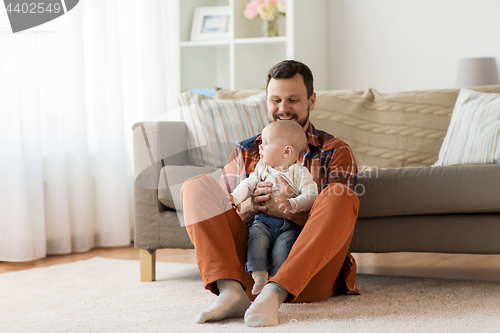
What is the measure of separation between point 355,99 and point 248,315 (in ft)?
4.73

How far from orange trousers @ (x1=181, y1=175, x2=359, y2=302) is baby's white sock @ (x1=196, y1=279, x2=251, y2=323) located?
0.07ft

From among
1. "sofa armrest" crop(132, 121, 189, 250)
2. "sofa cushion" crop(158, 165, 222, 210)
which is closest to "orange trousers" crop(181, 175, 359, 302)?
"sofa cushion" crop(158, 165, 222, 210)

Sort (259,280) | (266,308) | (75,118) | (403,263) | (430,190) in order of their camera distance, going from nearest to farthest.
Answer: (266,308) < (259,280) < (430,190) < (403,263) < (75,118)

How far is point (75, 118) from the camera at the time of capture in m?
2.71

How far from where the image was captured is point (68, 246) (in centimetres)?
263

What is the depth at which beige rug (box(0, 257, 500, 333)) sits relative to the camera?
122 centimetres

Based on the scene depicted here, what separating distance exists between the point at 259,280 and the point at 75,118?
1.76 meters

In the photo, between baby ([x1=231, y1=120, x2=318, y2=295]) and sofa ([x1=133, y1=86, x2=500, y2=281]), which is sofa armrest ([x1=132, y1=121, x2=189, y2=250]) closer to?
sofa ([x1=133, y1=86, x2=500, y2=281])

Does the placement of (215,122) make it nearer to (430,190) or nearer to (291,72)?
(291,72)

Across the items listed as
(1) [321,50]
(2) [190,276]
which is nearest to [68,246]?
(2) [190,276]

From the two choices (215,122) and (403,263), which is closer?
A: (215,122)

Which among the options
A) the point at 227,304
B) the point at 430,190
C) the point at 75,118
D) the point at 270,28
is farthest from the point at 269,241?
the point at 270,28

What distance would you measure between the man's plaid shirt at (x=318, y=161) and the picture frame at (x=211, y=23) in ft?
6.74

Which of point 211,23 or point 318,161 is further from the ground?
point 211,23
